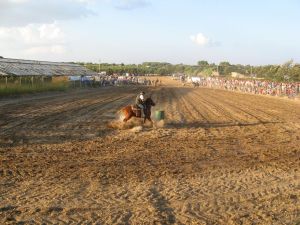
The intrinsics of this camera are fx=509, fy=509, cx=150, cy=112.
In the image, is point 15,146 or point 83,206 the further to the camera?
point 15,146

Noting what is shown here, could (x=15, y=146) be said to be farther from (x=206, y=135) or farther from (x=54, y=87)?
(x=54, y=87)

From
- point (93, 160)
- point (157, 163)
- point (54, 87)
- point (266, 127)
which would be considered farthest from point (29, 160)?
point (54, 87)

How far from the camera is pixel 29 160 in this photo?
492 inches

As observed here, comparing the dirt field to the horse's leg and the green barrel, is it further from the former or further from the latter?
the horse's leg

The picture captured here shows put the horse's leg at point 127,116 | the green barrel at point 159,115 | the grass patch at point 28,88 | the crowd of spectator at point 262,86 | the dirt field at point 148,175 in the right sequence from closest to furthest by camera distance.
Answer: the dirt field at point 148,175
the horse's leg at point 127,116
the green barrel at point 159,115
the grass patch at point 28,88
the crowd of spectator at point 262,86

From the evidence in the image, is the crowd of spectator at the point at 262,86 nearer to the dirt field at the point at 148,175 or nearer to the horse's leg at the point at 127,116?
the dirt field at the point at 148,175

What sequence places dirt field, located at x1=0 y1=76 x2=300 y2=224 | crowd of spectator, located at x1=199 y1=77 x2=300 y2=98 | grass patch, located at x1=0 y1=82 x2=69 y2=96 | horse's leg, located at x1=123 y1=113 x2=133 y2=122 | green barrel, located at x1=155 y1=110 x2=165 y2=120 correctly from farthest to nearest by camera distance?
crowd of spectator, located at x1=199 y1=77 x2=300 y2=98
grass patch, located at x1=0 y1=82 x2=69 y2=96
green barrel, located at x1=155 y1=110 x2=165 y2=120
horse's leg, located at x1=123 y1=113 x2=133 y2=122
dirt field, located at x1=0 y1=76 x2=300 y2=224

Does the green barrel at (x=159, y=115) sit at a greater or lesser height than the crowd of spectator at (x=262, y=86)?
greater

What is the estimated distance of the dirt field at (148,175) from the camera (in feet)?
26.8

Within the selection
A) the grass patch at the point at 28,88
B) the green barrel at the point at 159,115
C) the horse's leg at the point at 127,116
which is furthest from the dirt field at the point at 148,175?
the grass patch at the point at 28,88

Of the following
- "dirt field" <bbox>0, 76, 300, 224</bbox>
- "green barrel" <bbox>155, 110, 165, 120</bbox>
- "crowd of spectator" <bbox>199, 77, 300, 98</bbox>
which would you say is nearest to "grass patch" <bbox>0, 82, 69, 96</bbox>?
"dirt field" <bbox>0, 76, 300, 224</bbox>

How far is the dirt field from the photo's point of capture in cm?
818

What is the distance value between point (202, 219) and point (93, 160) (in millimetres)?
5238

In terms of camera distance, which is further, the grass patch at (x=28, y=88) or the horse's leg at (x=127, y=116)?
the grass patch at (x=28, y=88)
